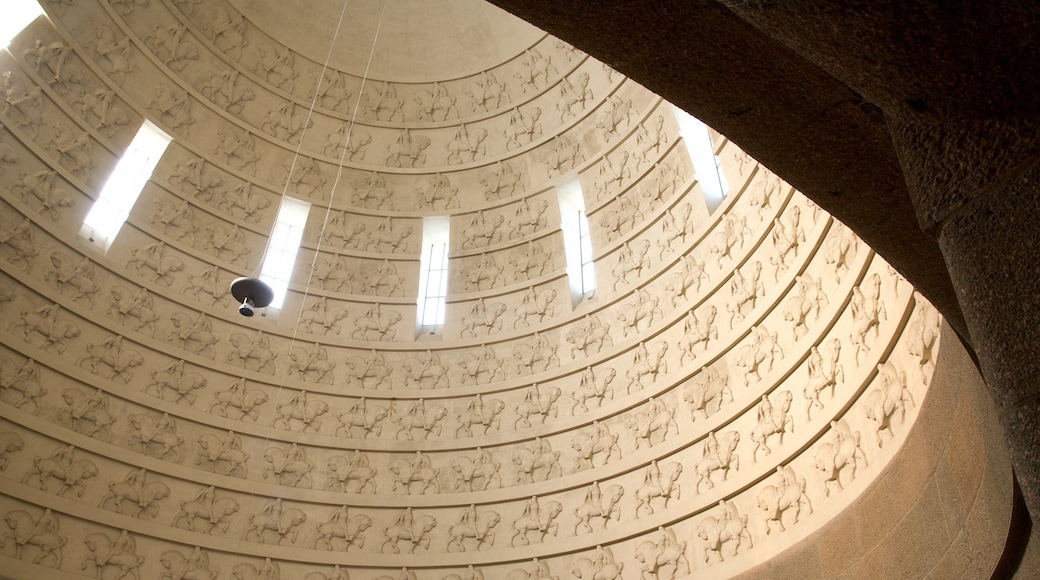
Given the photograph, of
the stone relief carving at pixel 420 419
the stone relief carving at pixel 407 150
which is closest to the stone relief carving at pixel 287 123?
the stone relief carving at pixel 407 150

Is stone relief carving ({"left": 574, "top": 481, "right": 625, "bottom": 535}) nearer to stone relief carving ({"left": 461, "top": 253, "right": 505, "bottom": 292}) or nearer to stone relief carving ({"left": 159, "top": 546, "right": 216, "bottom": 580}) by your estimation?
stone relief carving ({"left": 461, "top": 253, "right": 505, "bottom": 292})

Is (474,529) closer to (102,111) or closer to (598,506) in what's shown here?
(598,506)

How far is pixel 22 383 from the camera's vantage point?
1135 centimetres

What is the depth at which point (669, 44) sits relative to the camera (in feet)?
12.1

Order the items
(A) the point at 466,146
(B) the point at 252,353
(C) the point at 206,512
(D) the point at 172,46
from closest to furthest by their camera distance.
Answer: (C) the point at 206,512 → (B) the point at 252,353 → (D) the point at 172,46 → (A) the point at 466,146

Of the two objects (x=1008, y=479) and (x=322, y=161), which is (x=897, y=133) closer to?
(x=1008, y=479)

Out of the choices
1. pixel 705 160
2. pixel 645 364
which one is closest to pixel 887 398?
pixel 645 364

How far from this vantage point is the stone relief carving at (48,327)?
459 inches

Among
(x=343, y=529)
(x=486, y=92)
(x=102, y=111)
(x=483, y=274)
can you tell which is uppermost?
(x=486, y=92)

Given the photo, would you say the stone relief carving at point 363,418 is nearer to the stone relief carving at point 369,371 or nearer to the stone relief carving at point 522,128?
the stone relief carving at point 369,371

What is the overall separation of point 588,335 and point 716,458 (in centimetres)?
344

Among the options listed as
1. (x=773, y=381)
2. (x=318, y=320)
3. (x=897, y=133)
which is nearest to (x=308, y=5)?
(x=318, y=320)

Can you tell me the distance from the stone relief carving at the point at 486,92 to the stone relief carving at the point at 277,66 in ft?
10.8

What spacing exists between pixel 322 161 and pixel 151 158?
2916 millimetres
